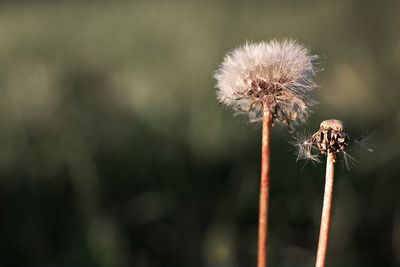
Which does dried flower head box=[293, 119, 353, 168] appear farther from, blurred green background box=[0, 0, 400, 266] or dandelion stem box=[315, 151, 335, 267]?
blurred green background box=[0, 0, 400, 266]

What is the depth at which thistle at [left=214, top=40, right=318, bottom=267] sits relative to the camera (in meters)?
0.58

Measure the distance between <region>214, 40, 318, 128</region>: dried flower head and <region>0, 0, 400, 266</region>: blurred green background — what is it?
4.09 feet

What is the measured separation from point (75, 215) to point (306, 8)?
1.11 meters

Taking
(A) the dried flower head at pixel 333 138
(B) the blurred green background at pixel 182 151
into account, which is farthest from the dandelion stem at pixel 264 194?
(B) the blurred green background at pixel 182 151

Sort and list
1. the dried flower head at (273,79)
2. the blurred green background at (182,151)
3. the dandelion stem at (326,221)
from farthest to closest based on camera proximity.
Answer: the blurred green background at (182,151) < the dried flower head at (273,79) < the dandelion stem at (326,221)

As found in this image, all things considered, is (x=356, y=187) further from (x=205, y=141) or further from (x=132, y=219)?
(x=132, y=219)

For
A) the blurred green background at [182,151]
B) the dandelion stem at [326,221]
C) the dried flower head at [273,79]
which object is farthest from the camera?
the blurred green background at [182,151]

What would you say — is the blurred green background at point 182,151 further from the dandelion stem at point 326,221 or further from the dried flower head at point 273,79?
the dandelion stem at point 326,221

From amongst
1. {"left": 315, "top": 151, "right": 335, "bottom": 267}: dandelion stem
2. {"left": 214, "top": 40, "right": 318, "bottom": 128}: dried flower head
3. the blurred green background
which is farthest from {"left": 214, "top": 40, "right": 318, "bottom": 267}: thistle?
the blurred green background

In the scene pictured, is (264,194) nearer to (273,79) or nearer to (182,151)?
(273,79)

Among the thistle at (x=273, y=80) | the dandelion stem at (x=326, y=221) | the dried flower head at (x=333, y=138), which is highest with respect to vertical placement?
the thistle at (x=273, y=80)

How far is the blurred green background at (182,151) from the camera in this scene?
1938 millimetres

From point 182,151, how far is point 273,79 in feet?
5.21

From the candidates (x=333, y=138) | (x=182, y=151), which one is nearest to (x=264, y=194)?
(x=333, y=138)
